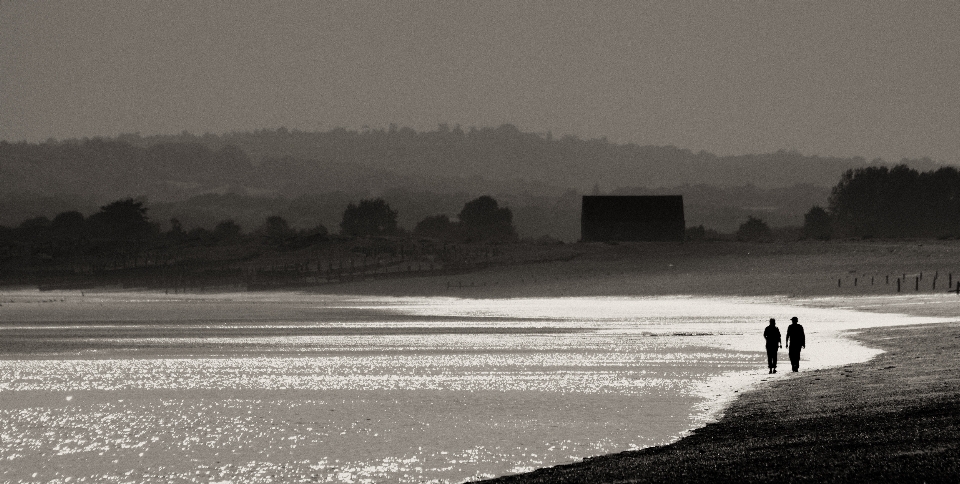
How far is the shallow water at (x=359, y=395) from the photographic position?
1905cm

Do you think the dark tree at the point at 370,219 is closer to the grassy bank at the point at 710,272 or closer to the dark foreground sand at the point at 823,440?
the grassy bank at the point at 710,272

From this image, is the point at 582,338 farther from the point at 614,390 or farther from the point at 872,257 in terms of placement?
the point at 872,257

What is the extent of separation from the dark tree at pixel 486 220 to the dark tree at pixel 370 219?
11.6 meters

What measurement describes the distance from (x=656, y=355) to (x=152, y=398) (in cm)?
1530

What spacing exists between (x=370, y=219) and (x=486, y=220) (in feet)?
60.1

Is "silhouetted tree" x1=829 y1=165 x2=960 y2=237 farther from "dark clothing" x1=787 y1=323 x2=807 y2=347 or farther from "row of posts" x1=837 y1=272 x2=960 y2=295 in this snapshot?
"dark clothing" x1=787 y1=323 x2=807 y2=347

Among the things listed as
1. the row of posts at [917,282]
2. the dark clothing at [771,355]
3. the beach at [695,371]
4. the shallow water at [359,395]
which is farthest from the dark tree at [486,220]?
the dark clothing at [771,355]

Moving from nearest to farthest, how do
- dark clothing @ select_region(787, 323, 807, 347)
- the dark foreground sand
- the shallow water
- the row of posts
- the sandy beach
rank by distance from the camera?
the dark foreground sand
the sandy beach
the shallow water
dark clothing @ select_region(787, 323, 807, 347)
the row of posts

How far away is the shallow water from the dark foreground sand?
1.13 m

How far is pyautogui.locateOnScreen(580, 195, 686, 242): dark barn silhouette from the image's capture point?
453ft

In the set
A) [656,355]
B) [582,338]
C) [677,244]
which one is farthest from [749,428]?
[677,244]

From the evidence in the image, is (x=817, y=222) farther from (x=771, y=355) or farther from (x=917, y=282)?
(x=771, y=355)

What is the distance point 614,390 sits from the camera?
90.5 feet

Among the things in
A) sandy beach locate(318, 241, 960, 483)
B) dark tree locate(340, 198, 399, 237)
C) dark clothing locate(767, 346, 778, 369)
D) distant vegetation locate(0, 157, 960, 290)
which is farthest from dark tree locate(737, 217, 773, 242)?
dark clothing locate(767, 346, 778, 369)
